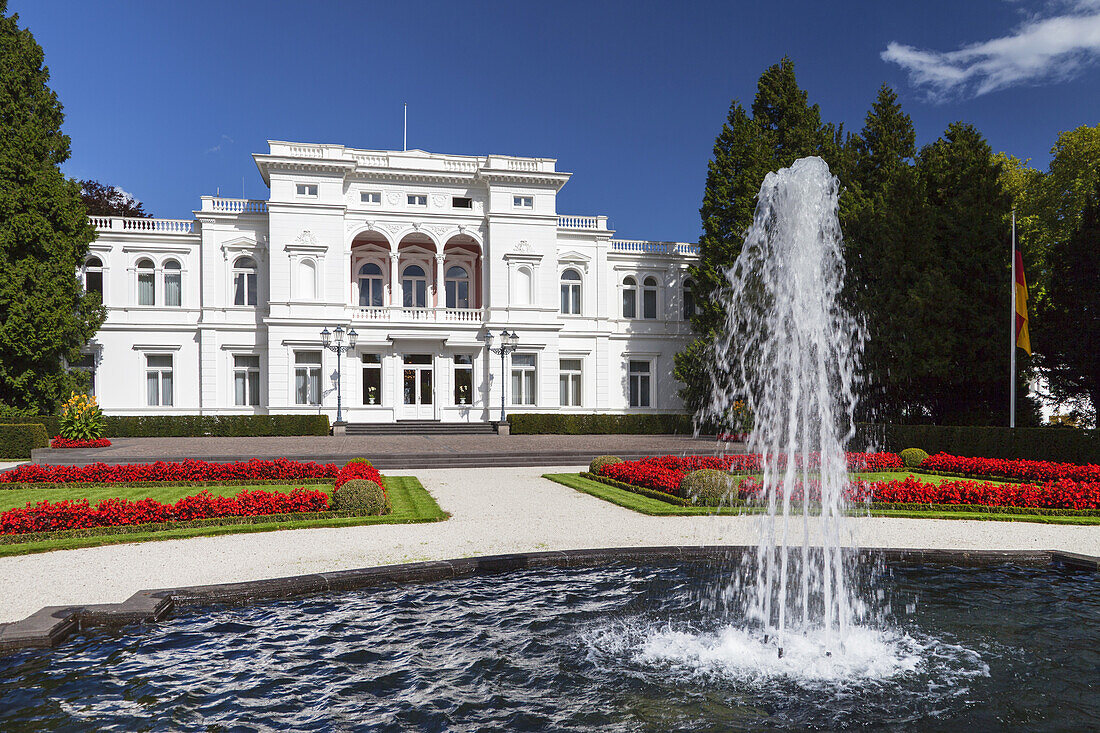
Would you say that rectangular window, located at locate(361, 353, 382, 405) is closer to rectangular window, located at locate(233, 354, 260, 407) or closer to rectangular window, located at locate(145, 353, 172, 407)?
rectangular window, located at locate(233, 354, 260, 407)

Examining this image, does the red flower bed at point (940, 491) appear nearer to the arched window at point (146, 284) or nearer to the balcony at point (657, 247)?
the balcony at point (657, 247)

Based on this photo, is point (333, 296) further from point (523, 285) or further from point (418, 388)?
point (523, 285)

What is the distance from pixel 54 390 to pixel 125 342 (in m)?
7.73

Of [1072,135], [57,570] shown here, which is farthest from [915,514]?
[1072,135]

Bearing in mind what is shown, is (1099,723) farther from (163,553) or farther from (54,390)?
(54,390)

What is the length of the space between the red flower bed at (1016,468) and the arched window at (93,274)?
3551 centimetres

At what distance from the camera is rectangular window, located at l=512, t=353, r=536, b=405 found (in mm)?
33500

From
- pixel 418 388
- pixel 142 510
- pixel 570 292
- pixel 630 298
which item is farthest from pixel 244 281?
pixel 142 510

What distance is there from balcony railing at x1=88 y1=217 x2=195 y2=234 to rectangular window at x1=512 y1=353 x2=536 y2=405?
683 inches

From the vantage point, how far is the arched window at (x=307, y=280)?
3184cm

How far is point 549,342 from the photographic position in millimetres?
33719

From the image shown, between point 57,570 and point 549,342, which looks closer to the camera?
point 57,570

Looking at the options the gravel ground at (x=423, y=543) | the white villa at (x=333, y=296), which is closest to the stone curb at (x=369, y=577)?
the gravel ground at (x=423, y=543)

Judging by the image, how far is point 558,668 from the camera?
5332 millimetres
